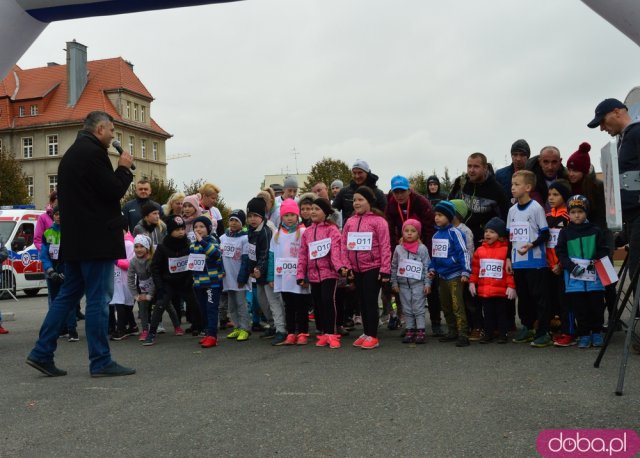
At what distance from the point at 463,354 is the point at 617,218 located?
2685mm

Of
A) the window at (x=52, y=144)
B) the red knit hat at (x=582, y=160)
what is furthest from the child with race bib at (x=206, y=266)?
the window at (x=52, y=144)

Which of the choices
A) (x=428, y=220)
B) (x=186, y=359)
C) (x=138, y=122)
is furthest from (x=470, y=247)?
(x=138, y=122)

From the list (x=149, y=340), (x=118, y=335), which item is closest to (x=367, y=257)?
(x=149, y=340)

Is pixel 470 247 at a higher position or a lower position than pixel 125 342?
higher

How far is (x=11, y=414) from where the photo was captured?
4.81 m

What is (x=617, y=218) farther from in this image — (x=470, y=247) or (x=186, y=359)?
(x=186, y=359)

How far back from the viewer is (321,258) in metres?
7.80

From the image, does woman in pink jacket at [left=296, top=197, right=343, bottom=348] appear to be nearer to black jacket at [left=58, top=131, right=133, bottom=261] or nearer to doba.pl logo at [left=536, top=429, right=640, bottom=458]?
black jacket at [left=58, top=131, right=133, bottom=261]

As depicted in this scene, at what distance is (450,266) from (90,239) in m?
3.80

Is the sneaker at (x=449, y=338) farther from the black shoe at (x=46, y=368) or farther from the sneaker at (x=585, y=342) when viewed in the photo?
the black shoe at (x=46, y=368)

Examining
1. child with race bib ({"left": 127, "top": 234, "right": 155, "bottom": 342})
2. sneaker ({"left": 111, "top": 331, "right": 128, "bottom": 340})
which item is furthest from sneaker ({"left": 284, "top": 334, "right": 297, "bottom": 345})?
sneaker ({"left": 111, "top": 331, "right": 128, "bottom": 340})

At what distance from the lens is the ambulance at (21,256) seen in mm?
18172

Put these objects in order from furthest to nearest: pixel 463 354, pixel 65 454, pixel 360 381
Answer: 1. pixel 463 354
2. pixel 360 381
3. pixel 65 454

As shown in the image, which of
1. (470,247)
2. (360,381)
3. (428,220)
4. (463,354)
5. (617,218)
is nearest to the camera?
(617,218)
